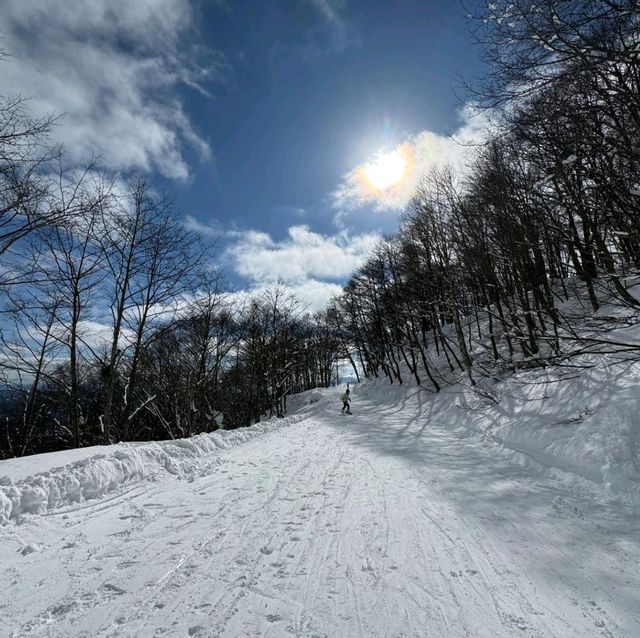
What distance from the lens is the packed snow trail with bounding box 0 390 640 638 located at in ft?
7.72

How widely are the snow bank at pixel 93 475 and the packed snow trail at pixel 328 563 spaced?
28 cm

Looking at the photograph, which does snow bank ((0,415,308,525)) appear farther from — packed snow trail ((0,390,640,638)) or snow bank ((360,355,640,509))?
snow bank ((360,355,640,509))

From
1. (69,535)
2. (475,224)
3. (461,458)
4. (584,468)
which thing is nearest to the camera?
(69,535)

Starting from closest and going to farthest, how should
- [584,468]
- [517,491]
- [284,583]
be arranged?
1. [284,583]
2. [517,491]
3. [584,468]

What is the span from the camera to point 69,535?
146 inches

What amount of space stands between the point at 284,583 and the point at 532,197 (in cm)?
701

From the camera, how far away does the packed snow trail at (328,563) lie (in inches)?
92.6

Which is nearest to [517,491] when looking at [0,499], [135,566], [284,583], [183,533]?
[284,583]

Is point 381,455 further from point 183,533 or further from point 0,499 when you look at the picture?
point 0,499

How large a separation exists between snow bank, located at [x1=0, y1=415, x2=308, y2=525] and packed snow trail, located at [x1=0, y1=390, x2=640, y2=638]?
280mm

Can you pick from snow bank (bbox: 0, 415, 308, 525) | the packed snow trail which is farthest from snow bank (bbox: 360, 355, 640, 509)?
snow bank (bbox: 0, 415, 308, 525)

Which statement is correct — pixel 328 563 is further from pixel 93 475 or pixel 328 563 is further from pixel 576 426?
pixel 576 426

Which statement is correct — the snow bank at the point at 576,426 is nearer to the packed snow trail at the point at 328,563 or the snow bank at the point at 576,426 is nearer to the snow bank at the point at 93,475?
the packed snow trail at the point at 328,563

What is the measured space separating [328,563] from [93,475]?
432 centimetres
